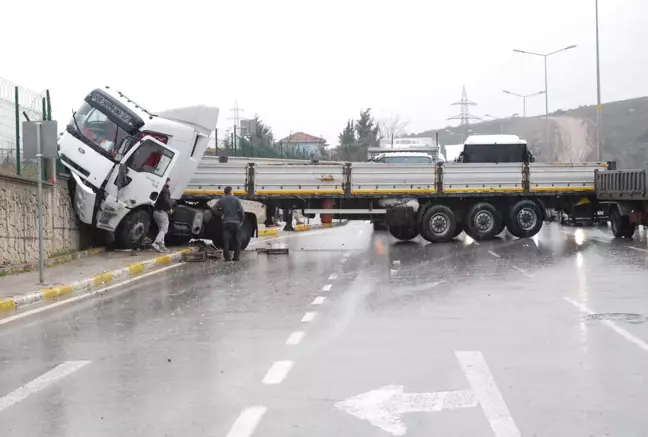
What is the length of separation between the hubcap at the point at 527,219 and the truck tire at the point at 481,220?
0.68 meters

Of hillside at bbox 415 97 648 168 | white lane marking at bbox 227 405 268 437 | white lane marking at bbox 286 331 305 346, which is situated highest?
hillside at bbox 415 97 648 168

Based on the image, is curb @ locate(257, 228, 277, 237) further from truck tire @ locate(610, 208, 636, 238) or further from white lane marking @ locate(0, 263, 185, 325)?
white lane marking @ locate(0, 263, 185, 325)

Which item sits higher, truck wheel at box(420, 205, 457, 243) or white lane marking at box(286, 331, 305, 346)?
truck wheel at box(420, 205, 457, 243)

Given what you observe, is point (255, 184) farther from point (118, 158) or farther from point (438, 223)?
point (438, 223)

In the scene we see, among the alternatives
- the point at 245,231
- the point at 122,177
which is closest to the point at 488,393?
the point at 122,177

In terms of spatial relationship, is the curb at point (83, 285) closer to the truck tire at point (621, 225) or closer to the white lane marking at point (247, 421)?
the white lane marking at point (247, 421)

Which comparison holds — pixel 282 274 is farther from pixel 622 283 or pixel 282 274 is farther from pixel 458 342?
pixel 458 342

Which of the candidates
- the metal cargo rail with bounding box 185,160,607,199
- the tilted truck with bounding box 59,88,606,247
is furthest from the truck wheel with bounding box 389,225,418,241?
the metal cargo rail with bounding box 185,160,607,199

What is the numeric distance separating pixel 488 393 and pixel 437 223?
62.6 ft

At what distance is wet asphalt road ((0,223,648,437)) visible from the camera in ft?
19.3

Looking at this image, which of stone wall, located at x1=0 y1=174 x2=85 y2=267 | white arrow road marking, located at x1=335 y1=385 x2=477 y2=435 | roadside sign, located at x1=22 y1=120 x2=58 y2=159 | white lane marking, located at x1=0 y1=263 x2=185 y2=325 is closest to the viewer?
white arrow road marking, located at x1=335 y1=385 x2=477 y2=435

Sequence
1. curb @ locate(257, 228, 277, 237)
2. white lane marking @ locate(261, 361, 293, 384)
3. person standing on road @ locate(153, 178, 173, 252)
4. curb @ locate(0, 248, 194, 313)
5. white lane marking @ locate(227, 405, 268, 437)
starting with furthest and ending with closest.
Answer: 1. curb @ locate(257, 228, 277, 237)
2. person standing on road @ locate(153, 178, 173, 252)
3. curb @ locate(0, 248, 194, 313)
4. white lane marking @ locate(261, 361, 293, 384)
5. white lane marking @ locate(227, 405, 268, 437)

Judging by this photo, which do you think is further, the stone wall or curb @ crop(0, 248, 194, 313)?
the stone wall

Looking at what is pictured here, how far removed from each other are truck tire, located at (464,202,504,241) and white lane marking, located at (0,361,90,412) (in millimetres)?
18897
